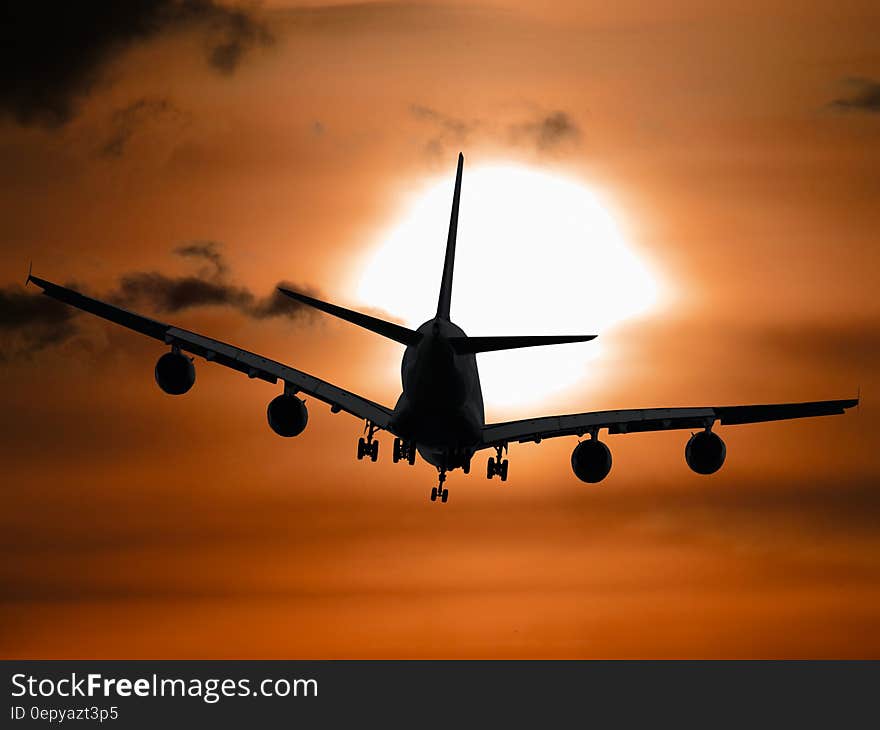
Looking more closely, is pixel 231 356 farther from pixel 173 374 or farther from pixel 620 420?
pixel 620 420

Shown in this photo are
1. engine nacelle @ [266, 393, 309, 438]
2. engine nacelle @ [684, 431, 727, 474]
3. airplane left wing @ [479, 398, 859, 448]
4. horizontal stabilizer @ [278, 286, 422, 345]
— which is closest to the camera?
horizontal stabilizer @ [278, 286, 422, 345]

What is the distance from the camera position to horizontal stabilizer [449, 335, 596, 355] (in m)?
67.2

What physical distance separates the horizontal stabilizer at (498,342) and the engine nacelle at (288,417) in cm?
960

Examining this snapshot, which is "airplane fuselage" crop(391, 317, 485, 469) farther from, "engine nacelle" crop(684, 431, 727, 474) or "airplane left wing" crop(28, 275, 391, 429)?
"engine nacelle" crop(684, 431, 727, 474)

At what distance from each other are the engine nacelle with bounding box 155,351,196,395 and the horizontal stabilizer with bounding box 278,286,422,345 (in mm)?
9683

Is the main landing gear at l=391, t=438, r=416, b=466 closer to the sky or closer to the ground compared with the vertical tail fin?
closer to the ground

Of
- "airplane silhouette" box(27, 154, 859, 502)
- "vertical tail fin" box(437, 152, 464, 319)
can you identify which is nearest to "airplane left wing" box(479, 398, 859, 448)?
"airplane silhouette" box(27, 154, 859, 502)

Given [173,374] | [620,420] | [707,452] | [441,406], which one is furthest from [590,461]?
[173,374]

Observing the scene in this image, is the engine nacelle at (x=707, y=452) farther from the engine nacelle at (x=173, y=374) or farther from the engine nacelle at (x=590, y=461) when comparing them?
the engine nacelle at (x=173, y=374)

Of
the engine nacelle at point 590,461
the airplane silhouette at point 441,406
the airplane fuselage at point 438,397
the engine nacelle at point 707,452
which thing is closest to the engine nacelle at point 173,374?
the airplane silhouette at point 441,406
